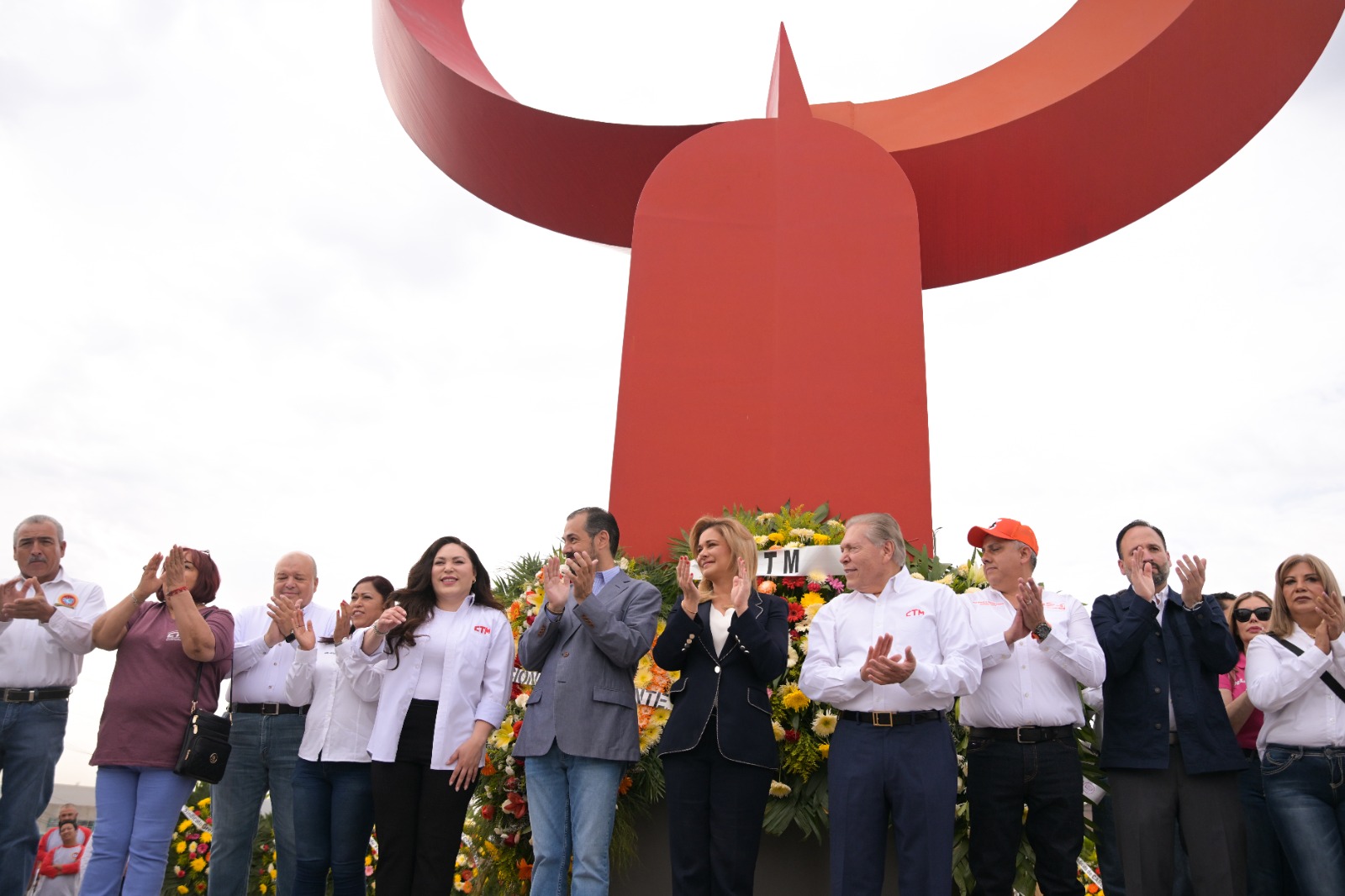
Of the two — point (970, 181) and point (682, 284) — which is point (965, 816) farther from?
point (970, 181)

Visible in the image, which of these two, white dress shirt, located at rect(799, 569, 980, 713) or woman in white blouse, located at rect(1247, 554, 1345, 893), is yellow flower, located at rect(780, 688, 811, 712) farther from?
woman in white blouse, located at rect(1247, 554, 1345, 893)

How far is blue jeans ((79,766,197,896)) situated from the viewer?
4230mm

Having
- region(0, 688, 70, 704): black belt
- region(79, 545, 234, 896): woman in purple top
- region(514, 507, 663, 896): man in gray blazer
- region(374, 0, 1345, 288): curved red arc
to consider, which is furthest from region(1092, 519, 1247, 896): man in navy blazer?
region(0, 688, 70, 704): black belt

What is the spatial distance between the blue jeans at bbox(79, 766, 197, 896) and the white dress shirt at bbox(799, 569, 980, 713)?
266cm

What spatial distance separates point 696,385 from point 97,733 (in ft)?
12.2

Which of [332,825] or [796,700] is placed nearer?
[332,825]

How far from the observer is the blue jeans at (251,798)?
4.79 metres

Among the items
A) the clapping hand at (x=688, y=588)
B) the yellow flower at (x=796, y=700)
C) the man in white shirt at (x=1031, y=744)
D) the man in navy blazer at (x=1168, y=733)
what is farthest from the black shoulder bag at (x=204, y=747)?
the man in navy blazer at (x=1168, y=733)

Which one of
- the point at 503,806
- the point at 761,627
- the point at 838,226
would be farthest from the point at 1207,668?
the point at 838,226

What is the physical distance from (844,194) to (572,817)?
4448 millimetres

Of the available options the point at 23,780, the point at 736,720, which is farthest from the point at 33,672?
the point at 736,720

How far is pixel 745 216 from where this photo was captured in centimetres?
702

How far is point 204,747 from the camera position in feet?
14.5

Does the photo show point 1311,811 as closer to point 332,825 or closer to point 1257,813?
point 1257,813
